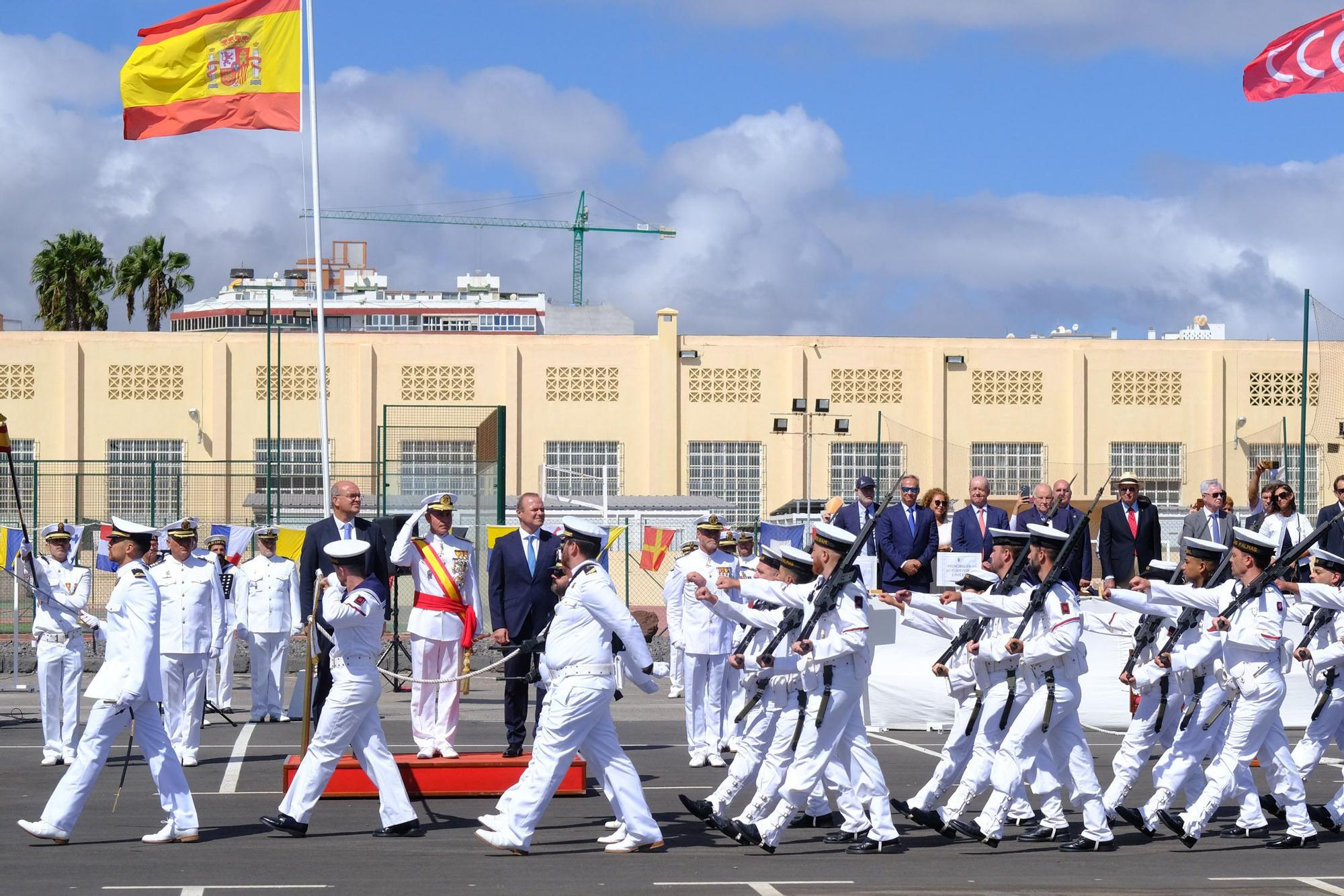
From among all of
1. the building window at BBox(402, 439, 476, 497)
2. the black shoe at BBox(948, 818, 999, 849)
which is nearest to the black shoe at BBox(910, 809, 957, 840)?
Answer: the black shoe at BBox(948, 818, 999, 849)

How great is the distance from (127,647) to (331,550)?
1.30 meters

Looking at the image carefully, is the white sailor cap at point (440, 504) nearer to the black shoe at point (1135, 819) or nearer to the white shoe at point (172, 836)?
the white shoe at point (172, 836)

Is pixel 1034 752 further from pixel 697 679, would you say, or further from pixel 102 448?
pixel 102 448

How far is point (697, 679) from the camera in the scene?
14.6 meters

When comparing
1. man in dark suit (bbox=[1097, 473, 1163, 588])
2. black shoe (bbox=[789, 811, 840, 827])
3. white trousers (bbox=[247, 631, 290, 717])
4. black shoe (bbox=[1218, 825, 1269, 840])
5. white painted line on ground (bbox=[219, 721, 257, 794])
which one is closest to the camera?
black shoe (bbox=[1218, 825, 1269, 840])

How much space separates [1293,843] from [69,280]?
187 ft

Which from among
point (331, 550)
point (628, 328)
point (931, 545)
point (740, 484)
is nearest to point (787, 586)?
point (331, 550)

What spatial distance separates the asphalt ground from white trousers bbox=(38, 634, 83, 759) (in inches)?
57.7

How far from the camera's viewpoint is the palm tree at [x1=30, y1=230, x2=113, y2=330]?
200ft

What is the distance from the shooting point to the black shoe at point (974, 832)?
10336 mm

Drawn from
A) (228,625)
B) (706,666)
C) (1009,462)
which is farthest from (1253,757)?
(1009,462)

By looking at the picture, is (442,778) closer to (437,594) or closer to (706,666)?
(437,594)

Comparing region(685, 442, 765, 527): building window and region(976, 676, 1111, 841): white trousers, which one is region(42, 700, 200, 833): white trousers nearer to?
region(976, 676, 1111, 841): white trousers

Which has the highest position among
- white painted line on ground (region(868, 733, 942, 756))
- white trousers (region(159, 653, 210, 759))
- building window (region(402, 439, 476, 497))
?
building window (region(402, 439, 476, 497))
